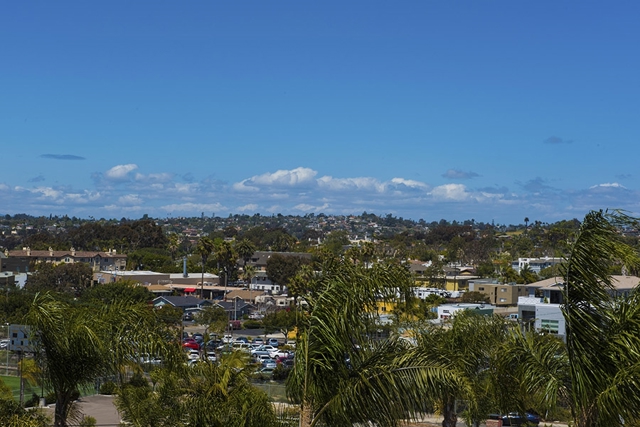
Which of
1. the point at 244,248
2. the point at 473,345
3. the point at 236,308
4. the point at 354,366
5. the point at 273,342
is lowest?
the point at 273,342

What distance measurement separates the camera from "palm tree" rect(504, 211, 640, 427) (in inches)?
269

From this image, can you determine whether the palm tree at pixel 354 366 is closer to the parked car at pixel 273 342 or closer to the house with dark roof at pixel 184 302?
the parked car at pixel 273 342

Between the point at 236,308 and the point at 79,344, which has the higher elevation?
the point at 79,344

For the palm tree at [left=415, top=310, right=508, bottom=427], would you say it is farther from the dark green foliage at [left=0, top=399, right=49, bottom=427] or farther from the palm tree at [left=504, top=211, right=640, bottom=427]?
the dark green foliage at [left=0, top=399, right=49, bottom=427]

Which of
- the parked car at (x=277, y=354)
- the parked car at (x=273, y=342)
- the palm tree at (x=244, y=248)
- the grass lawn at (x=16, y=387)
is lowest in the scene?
the parked car at (x=273, y=342)

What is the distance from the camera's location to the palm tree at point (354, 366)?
270 inches

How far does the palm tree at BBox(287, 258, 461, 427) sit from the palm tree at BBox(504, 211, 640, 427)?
3.93 ft

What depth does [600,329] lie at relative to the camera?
7.28 meters

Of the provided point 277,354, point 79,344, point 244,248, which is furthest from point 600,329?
point 244,248

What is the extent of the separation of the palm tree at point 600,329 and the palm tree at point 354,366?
1.20 meters

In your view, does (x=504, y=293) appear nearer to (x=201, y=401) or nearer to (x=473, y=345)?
(x=473, y=345)

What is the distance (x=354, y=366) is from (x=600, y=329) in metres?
2.23

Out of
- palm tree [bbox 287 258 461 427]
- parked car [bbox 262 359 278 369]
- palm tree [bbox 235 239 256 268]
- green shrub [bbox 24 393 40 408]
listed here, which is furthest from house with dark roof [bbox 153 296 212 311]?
palm tree [bbox 287 258 461 427]

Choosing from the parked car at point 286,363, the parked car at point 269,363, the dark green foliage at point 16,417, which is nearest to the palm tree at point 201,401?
the dark green foliage at point 16,417
